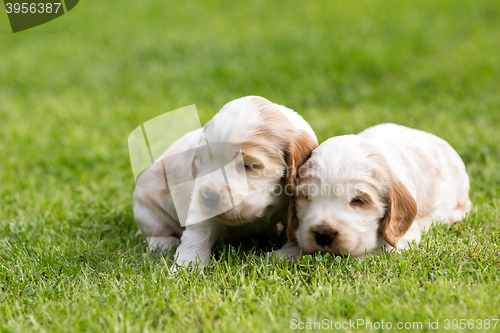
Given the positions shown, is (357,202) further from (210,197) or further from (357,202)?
(210,197)

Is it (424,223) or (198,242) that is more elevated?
(198,242)

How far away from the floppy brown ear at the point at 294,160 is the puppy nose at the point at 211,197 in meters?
0.52

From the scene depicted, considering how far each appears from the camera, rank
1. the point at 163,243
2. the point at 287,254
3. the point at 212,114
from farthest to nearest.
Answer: the point at 212,114 → the point at 163,243 → the point at 287,254

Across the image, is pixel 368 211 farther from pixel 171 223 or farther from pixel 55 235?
pixel 55 235

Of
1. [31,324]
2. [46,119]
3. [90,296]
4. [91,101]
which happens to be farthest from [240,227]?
[91,101]

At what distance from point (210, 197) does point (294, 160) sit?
61 centimetres

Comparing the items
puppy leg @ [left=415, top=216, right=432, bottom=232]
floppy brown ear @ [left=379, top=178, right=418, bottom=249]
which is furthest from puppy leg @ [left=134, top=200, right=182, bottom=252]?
puppy leg @ [left=415, top=216, right=432, bottom=232]

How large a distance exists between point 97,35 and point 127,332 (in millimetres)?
11248

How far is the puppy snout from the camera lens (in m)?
3.16

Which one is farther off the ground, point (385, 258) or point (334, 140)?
point (334, 140)

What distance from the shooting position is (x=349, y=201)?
3264 millimetres

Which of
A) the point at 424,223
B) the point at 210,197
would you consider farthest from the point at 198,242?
the point at 424,223

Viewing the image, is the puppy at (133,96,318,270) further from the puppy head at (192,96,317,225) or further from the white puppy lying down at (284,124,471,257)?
the white puppy lying down at (284,124,471,257)

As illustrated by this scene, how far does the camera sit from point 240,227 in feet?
12.1
